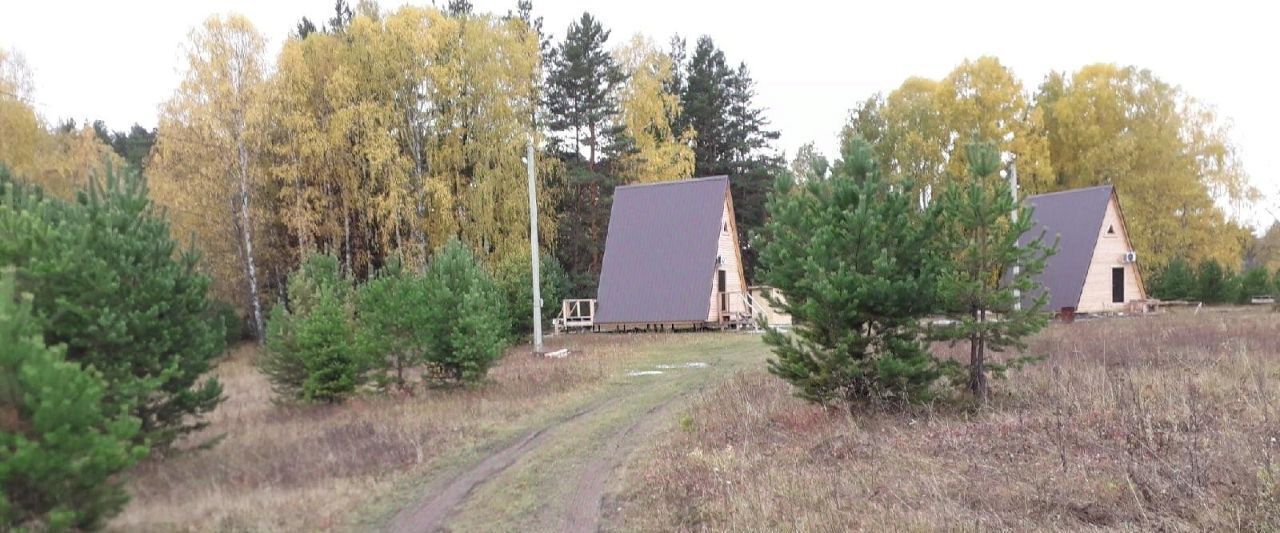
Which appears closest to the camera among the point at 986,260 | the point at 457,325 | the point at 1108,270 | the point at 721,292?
the point at 986,260

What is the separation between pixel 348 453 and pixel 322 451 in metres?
0.57

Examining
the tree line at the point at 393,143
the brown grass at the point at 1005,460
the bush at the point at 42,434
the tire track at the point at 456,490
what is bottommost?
the tire track at the point at 456,490

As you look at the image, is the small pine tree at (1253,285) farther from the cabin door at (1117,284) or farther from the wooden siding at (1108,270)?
the cabin door at (1117,284)

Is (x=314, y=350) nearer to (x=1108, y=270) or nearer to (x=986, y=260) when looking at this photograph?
(x=986, y=260)

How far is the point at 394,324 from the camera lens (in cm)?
1628

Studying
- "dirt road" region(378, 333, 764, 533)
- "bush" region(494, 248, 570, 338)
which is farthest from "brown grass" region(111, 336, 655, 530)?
"bush" region(494, 248, 570, 338)

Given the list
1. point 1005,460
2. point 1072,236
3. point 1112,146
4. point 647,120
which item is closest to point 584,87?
point 647,120

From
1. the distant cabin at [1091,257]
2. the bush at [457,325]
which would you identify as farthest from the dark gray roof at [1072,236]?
the bush at [457,325]

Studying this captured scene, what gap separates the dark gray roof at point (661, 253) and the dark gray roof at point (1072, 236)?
11.4 metres

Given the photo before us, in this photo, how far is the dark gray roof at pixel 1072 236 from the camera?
30.0 meters

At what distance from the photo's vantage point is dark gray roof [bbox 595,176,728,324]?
2869 centimetres

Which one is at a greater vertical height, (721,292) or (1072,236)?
(1072,236)

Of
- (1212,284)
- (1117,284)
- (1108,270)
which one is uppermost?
(1108,270)

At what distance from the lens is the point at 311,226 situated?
31.1 meters
